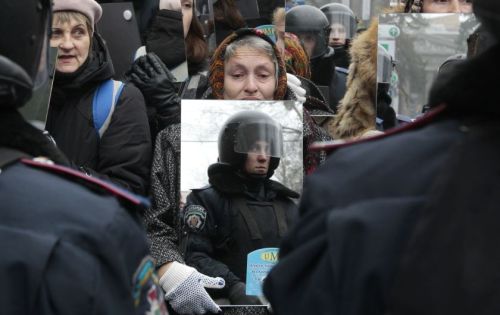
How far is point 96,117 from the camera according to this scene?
3.95m

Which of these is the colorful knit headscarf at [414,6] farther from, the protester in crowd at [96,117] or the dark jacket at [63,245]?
the dark jacket at [63,245]

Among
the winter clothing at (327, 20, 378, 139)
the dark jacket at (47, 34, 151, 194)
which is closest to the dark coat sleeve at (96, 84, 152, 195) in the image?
the dark jacket at (47, 34, 151, 194)

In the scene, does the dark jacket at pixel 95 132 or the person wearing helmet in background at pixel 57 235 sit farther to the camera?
the dark jacket at pixel 95 132

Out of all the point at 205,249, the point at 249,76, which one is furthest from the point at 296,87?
the point at 205,249

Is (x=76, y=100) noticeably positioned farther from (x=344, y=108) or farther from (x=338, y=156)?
(x=338, y=156)

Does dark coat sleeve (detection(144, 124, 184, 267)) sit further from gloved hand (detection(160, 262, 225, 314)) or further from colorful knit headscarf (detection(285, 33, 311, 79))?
colorful knit headscarf (detection(285, 33, 311, 79))

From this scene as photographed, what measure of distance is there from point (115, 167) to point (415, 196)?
226 centimetres

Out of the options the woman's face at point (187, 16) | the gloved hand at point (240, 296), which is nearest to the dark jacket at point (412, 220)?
the gloved hand at point (240, 296)

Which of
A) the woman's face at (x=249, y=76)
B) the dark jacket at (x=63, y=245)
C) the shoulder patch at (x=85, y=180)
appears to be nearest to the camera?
the dark jacket at (x=63, y=245)

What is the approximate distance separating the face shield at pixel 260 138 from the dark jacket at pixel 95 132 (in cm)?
45

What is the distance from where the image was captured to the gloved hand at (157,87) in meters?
4.45

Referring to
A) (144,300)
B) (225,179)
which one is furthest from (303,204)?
(225,179)

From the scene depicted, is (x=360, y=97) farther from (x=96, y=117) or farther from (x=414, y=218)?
(x=414, y=218)

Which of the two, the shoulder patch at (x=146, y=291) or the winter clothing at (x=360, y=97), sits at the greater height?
the shoulder patch at (x=146, y=291)
